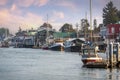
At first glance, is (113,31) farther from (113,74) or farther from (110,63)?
(113,74)

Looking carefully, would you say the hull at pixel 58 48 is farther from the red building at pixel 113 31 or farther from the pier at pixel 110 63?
the pier at pixel 110 63

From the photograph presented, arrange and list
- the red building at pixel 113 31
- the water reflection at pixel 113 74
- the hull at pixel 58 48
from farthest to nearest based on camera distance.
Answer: the hull at pixel 58 48 < the red building at pixel 113 31 < the water reflection at pixel 113 74

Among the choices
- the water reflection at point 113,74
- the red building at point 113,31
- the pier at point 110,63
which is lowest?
the water reflection at point 113,74

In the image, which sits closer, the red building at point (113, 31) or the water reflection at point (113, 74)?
the water reflection at point (113, 74)

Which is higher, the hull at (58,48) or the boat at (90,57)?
the hull at (58,48)

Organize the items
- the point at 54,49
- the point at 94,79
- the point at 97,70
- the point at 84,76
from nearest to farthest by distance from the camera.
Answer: the point at 94,79 → the point at 84,76 → the point at 97,70 → the point at 54,49

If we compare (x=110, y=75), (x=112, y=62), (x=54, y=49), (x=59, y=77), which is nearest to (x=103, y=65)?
(x=112, y=62)

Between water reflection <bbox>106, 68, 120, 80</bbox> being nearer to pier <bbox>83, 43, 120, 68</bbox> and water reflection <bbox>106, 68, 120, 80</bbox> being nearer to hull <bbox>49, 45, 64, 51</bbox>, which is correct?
pier <bbox>83, 43, 120, 68</bbox>

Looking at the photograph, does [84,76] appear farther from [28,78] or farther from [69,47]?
[69,47]

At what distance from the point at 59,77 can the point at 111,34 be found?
→ 10766 cm

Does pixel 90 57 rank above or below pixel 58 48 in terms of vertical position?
below

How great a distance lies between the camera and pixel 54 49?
18600cm

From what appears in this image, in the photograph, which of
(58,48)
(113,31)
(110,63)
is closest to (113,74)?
(110,63)

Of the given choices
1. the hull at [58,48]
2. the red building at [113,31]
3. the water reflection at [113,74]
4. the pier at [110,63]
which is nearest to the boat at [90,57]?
the pier at [110,63]
